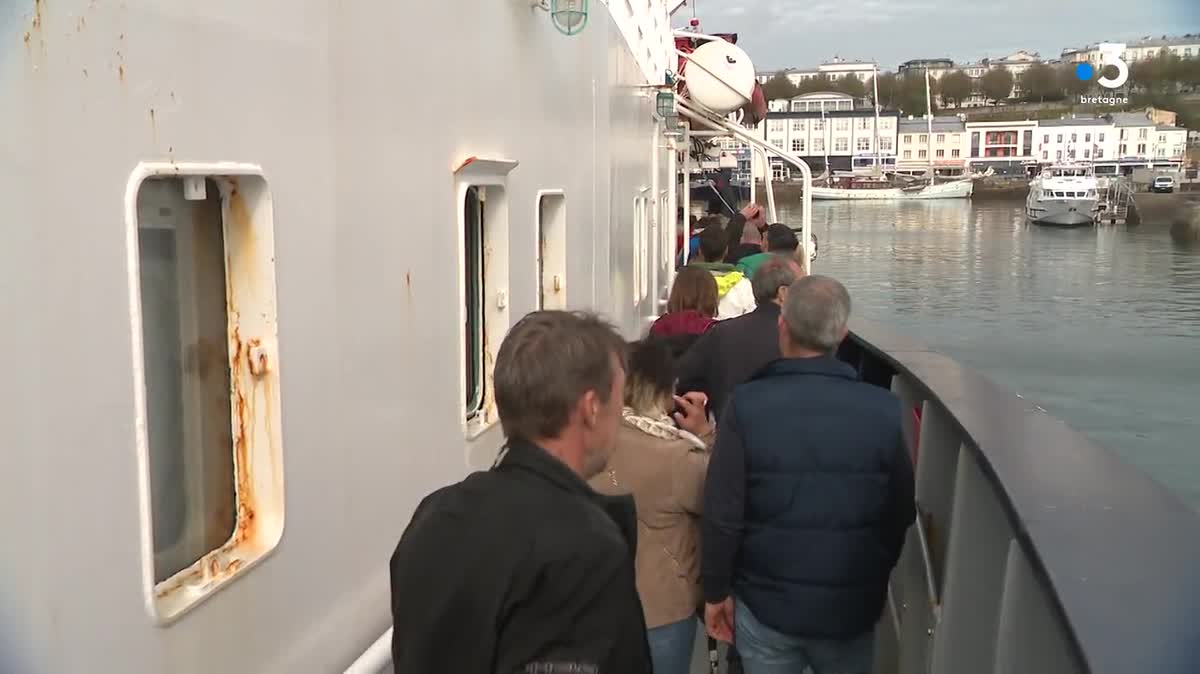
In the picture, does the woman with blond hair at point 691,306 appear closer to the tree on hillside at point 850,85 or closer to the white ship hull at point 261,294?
the white ship hull at point 261,294

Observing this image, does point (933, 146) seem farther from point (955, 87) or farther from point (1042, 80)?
point (1042, 80)

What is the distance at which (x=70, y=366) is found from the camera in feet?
4.89

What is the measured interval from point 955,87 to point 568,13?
112326mm

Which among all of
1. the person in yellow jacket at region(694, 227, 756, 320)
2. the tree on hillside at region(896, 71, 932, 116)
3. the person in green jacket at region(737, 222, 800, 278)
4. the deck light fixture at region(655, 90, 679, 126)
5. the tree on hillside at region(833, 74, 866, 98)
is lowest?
the person in yellow jacket at region(694, 227, 756, 320)

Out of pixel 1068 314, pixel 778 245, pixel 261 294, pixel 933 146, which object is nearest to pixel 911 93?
pixel 933 146

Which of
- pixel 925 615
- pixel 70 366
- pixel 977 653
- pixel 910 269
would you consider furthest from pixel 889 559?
pixel 910 269

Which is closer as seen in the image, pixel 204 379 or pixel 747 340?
pixel 204 379

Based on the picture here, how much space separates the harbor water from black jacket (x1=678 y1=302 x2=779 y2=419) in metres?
9.25

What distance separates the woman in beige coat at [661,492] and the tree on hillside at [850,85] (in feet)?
445

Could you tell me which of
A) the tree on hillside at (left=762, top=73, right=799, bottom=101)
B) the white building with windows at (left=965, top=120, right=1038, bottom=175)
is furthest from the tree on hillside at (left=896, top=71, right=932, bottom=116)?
the tree on hillside at (left=762, top=73, right=799, bottom=101)

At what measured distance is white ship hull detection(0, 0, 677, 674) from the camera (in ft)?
4.72

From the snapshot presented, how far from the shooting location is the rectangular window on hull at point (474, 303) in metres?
3.61

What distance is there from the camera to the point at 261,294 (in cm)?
208

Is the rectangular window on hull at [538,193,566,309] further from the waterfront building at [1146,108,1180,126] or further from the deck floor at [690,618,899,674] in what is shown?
the waterfront building at [1146,108,1180,126]
